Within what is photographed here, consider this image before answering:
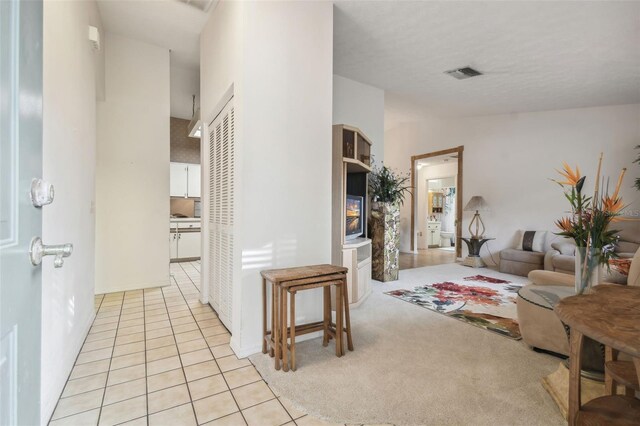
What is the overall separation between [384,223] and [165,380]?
344cm

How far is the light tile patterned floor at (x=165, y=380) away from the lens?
158 centimetres

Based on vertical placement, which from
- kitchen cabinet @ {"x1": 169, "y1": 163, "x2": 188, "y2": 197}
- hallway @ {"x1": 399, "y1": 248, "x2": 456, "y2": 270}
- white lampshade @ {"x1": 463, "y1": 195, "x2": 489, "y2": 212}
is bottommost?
hallway @ {"x1": 399, "y1": 248, "x2": 456, "y2": 270}

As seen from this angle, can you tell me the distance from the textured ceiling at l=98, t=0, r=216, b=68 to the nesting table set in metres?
2.94

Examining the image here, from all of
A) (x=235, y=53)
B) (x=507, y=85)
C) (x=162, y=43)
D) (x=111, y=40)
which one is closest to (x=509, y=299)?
(x=507, y=85)

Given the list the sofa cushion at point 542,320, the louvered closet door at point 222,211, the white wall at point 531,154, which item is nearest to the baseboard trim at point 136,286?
the louvered closet door at point 222,211

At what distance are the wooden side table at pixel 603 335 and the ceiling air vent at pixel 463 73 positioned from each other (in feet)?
12.5

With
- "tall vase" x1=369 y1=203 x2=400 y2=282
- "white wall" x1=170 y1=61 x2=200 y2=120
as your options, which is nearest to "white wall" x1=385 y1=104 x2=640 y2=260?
"tall vase" x1=369 y1=203 x2=400 y2=282

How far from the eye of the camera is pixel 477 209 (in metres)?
6.39

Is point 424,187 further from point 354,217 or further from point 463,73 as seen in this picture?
point 354,217

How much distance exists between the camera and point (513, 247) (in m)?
5.92

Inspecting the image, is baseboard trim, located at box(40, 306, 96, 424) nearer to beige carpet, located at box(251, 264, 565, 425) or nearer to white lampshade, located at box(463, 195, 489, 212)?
beige carpet, located at box(251, 264, 565, 425)

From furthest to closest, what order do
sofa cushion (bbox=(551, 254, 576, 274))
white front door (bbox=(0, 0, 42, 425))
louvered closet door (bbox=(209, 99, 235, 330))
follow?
sofa cushion (bbox=(551, 254, 576, 274)) → louvered closet door (bbox=(209, 99, 235, 330)) → white front door (bbox=(0, 0, 42, 425))

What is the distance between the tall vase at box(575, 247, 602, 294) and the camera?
1.87 meters

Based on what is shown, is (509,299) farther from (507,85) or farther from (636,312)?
(507,85)
